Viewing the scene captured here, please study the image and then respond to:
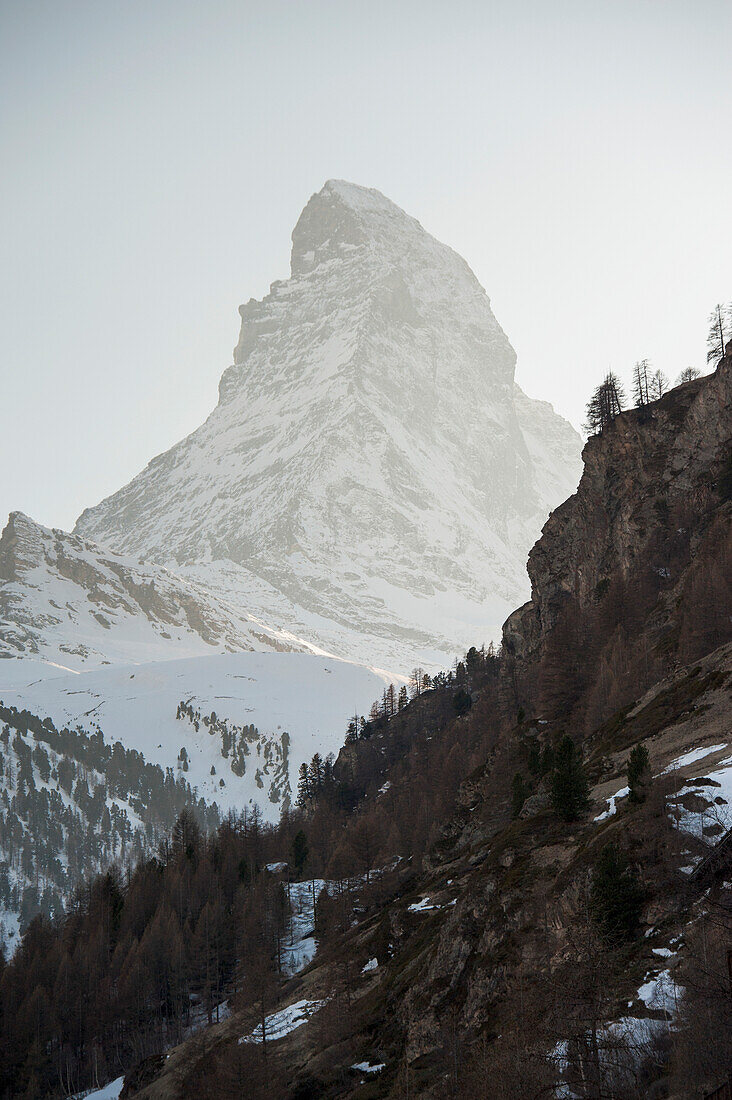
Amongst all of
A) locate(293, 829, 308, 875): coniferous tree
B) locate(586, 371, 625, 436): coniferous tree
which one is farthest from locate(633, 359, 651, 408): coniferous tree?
locate(293, 829, 308, 875): coniferous tree

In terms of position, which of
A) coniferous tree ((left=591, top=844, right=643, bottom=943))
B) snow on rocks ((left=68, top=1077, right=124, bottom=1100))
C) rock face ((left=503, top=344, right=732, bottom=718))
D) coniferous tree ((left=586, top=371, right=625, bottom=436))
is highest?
coniferous tree ((left=586, top=371, right=625, bottom=436))

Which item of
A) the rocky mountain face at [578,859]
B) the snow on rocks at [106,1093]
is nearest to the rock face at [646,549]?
the rocky mountain face at [578,859]

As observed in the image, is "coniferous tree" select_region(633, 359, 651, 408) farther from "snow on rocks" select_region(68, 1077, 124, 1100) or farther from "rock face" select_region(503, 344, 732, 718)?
"snow on rocks" select_region(68, 1077, 124, 1100)

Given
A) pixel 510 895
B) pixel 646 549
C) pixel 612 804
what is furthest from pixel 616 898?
pixel 646 549

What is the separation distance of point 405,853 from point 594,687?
29919 millimetres

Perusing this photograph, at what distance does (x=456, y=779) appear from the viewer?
89688 mm

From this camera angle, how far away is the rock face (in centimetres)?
6512

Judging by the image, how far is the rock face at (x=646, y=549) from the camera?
2564 inches

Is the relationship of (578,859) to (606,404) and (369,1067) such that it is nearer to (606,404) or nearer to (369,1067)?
(369,1067)

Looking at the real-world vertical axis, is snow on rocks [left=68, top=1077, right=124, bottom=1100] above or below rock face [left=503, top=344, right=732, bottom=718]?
below

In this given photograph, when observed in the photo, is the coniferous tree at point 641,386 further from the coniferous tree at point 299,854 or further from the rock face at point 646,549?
the coniferous tree at point 299,854

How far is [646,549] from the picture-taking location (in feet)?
273

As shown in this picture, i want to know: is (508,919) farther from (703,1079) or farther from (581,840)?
(703,1079)

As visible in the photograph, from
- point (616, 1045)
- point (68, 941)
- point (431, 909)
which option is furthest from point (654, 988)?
point (68, 941)
